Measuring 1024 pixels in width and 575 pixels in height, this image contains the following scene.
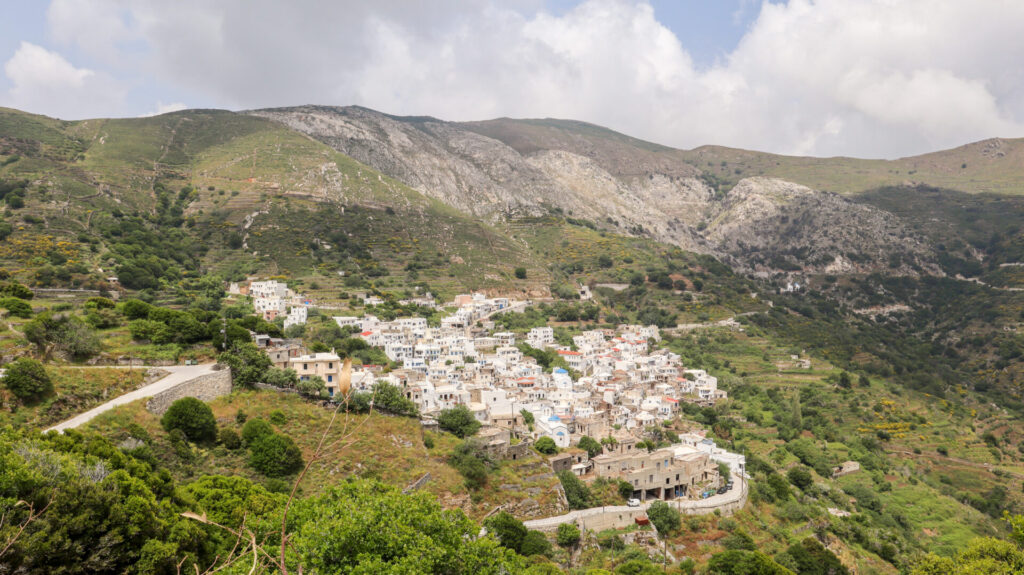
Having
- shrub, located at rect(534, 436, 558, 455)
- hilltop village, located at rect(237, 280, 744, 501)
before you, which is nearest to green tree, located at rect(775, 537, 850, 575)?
hilltop village, located at rect(237, 280, 744, 501)

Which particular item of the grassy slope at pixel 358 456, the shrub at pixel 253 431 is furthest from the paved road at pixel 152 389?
the shrub at pixel 253 431

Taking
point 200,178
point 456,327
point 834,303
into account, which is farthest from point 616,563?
point 834,303

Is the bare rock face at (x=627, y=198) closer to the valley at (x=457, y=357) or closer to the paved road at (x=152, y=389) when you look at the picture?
the valley at (x=457, y=357)

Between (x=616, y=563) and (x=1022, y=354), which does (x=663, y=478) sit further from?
(x=1022, y=354)

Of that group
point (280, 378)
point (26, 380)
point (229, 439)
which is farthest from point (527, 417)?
point (26, 380)

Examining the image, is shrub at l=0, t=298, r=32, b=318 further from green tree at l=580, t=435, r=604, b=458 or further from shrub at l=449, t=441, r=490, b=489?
green tree at l=580, t=435, r=604, b=458
